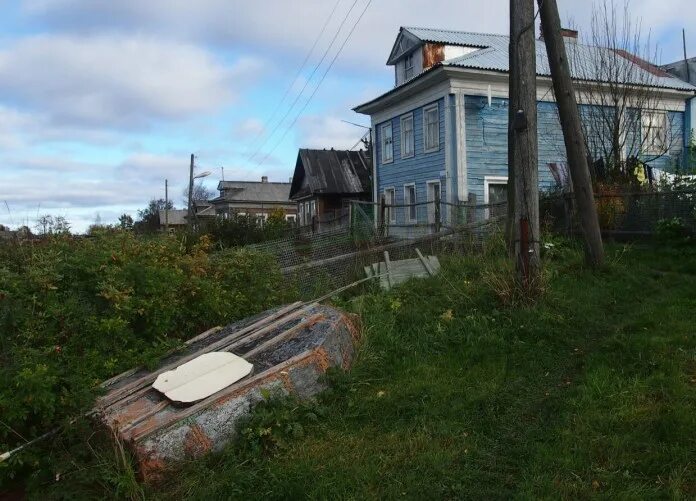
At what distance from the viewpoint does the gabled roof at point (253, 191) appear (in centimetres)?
6675

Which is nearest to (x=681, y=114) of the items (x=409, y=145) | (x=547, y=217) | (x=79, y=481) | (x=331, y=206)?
(x=409, y=145)

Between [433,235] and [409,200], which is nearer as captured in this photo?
[433,235]

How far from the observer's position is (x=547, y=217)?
40.1ft

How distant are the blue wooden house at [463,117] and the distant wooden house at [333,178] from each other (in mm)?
7845

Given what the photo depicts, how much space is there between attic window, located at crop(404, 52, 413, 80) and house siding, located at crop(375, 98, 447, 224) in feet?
6.00

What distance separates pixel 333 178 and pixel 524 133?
24.9 metres

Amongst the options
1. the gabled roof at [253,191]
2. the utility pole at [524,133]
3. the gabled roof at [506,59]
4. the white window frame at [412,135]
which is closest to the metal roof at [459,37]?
the gabled roof at [506,59]

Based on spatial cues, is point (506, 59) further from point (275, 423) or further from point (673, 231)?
point (275, 423)

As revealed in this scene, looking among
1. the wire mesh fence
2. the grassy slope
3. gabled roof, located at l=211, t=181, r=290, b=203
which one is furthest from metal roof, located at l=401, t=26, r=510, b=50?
gabled roof, located at l=211, t=181, r=290, b=203

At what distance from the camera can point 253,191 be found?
6912 cm

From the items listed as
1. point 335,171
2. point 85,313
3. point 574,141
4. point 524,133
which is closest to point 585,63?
point 574,141

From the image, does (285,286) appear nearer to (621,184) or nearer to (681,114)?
(621,184)

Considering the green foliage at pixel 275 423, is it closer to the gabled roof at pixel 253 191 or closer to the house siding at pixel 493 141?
the house siding at pixel 493 141

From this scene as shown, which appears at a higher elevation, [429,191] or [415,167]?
[415,167]
